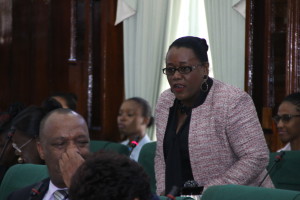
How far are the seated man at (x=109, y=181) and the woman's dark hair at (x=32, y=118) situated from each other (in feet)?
7.21

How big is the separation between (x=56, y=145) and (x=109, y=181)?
1401 millimetres

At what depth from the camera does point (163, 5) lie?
6195mm

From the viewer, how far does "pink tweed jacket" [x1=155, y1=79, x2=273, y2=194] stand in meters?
3.03

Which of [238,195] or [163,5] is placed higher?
[163,5]

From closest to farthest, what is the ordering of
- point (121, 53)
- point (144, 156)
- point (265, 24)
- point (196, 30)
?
point (144, 156) → point (265, 24) → point (196, 30) → point (121, 53)

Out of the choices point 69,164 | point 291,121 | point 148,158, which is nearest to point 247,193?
point 69,164

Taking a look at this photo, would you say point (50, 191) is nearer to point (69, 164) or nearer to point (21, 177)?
point (69, 164)

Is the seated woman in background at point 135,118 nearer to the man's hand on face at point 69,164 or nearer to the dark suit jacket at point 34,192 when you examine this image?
the dark suit jacket at point 34,192

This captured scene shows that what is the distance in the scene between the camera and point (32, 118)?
385cm

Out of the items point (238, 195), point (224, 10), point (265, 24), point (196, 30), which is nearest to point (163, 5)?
point (196, 30)

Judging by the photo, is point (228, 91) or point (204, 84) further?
point (204, 84)

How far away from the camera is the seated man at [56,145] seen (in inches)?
112

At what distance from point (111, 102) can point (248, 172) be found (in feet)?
12.5

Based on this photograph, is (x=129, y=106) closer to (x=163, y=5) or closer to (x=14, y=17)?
(x=163, y=5)
